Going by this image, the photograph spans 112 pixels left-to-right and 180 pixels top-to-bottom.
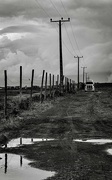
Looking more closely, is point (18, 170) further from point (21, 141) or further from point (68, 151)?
point (21, 141)

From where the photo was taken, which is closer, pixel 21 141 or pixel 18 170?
pixel 18 170

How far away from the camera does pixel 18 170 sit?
21.8 ft

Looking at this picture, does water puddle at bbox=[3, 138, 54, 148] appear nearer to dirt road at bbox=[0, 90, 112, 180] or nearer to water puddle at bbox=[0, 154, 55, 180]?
dirt road at bbox=[0, 90, 112, 180]

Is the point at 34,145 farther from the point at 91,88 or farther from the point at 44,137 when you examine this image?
the point at 91,88

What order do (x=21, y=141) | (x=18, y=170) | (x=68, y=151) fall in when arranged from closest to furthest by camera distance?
(x=18, y=170) < (x=68, y=151) < (x=21, y=141)

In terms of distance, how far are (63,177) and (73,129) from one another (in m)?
6.35

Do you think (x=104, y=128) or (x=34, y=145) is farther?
(x=104, y=128)

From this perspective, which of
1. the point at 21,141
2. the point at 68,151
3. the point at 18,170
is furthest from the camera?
the point at 21,141

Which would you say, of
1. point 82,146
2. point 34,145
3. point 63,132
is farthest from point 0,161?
point 63,132

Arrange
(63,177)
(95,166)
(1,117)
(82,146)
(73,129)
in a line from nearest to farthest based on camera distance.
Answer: (63,177), (95,166), (82,146), (73,129), (1,117)

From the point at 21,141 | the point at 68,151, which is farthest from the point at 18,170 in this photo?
the point at 21,141

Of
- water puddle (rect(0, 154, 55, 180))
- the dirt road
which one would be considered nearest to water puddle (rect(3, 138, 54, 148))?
the dirt road

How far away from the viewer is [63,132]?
11.6 meters

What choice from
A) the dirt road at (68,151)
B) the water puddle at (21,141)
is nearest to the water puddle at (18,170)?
the dirt road at (68,151)
